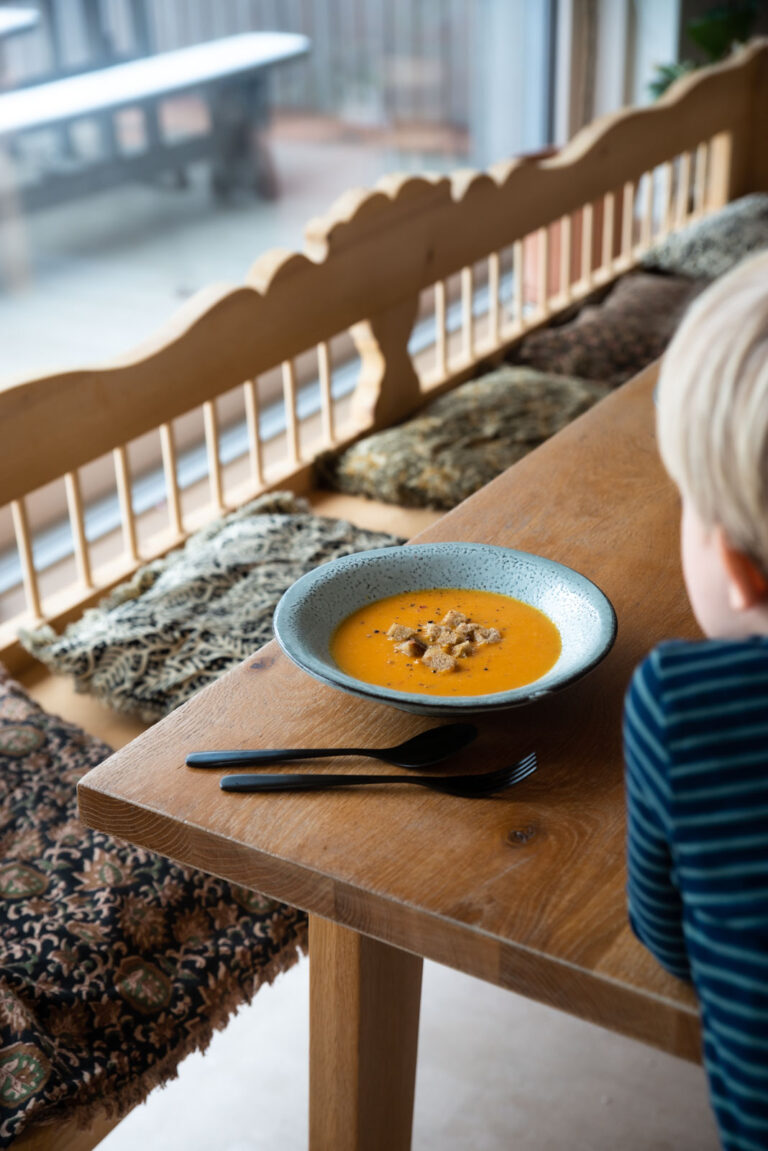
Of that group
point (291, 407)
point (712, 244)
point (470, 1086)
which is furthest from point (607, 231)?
point (470, 1086)

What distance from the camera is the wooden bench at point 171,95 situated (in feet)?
7.72

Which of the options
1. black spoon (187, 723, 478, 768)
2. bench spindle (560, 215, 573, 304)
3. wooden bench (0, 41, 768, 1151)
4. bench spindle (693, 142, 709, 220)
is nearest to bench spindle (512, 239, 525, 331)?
wooden bench (0, 41, 768, 1151)

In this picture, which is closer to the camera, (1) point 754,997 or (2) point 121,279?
(1) point 754,997

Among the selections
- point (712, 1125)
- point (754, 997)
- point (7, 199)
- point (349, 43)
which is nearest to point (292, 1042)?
point (712, 1125)

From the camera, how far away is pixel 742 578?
2.26 feet

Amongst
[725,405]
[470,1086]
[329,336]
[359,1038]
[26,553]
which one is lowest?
[470,1086]

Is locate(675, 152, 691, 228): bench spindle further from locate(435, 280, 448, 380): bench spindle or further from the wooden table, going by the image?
the wooden table

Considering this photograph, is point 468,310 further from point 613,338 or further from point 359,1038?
point 359,1038

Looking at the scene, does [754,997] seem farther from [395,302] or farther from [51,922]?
[395,302]

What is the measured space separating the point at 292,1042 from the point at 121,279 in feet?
5.89

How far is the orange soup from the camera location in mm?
976

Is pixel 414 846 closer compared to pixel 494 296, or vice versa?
pixel 414 846

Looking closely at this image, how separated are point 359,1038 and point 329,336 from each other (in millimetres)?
1293

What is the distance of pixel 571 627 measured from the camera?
1.02 m
